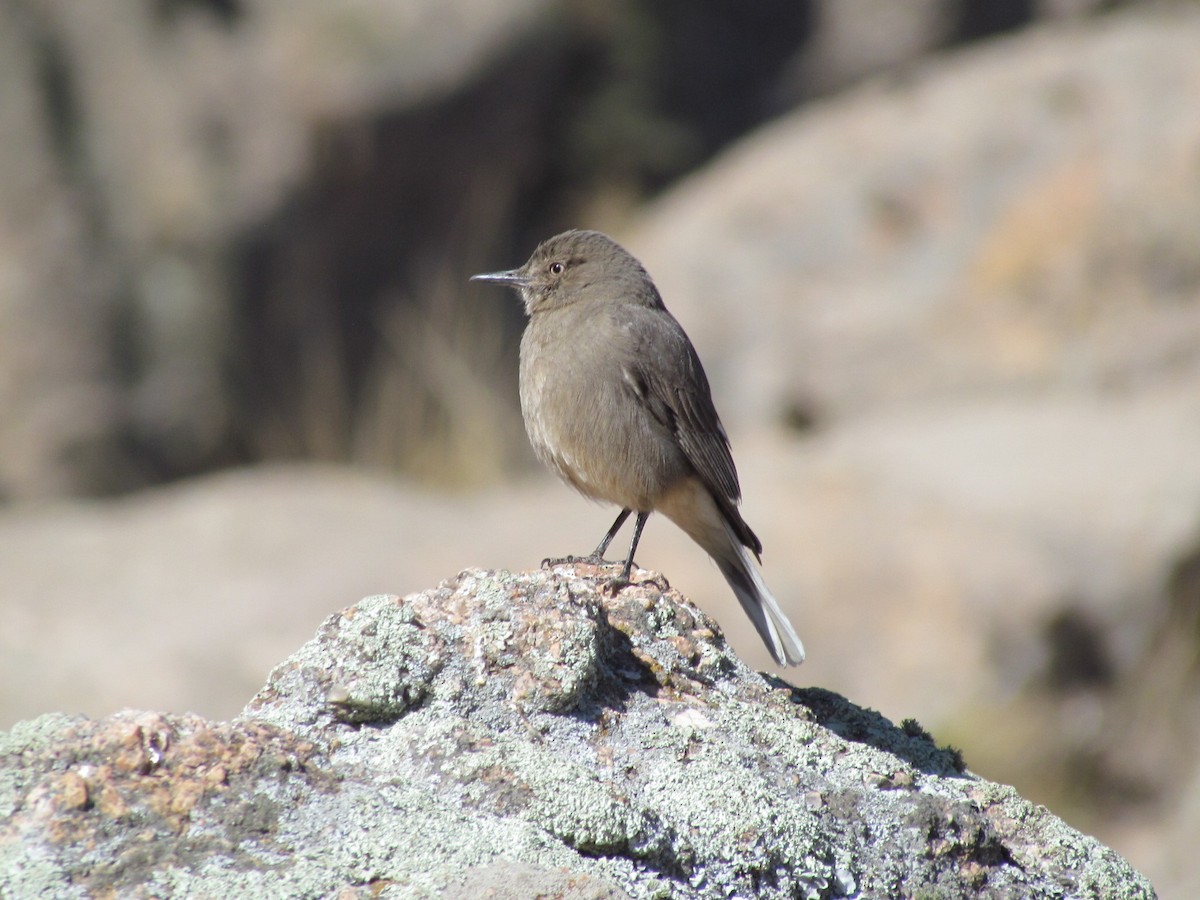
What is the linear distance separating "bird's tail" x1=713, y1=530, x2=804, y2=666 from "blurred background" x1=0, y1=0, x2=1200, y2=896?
102 inches

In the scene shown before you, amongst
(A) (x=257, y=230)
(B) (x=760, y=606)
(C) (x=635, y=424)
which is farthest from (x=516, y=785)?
(A) (x=257, y=230)

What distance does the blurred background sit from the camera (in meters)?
7.98

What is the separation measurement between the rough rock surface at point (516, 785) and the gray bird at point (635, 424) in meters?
1.43

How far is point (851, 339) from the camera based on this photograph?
36.3 feet

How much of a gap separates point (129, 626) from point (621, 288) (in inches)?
185

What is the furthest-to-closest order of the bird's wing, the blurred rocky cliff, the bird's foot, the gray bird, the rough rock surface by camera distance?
1. the blurred rocky cliff
2. the bird's wing
3. the gray bird
4. the bird's foot
5. the rough rock surface

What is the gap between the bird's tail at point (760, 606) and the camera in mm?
4535

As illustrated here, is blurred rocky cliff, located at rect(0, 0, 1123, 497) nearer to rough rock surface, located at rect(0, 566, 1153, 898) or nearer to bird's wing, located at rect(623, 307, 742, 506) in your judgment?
bird's wing, located at rect(623, 307, 742, 506)

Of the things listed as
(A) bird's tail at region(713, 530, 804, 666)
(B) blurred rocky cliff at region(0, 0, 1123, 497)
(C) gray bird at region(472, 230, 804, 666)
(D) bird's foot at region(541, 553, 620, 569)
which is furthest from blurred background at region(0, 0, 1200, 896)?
(D) bird's foot at region(541, 553, 620, 569)

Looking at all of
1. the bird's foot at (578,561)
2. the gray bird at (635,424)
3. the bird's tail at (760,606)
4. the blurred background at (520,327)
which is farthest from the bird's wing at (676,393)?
the blurred background at (520,327)

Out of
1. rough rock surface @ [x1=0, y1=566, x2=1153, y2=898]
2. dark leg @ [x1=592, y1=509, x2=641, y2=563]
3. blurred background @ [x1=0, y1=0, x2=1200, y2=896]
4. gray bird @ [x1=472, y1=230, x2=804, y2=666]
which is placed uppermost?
blurred background @ [x1=0, y1=0, x2=1200, y2=896]

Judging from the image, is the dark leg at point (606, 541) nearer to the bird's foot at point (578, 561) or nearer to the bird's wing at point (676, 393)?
the bird's foot at point (578, 561)

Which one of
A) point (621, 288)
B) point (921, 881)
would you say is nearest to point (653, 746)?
point (921, 881)

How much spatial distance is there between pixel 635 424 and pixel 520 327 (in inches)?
353
